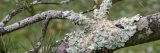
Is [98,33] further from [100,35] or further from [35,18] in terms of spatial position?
[35,18]

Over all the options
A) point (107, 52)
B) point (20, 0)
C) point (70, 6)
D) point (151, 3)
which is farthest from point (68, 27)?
point (107, 52)

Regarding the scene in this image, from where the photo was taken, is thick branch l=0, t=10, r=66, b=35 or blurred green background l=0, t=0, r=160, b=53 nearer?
thick branch l=0, t=10, r=66, b=35

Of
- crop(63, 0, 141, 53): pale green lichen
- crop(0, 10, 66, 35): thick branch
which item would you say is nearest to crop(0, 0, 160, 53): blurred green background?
crop(0, 10, 66, 35): thick branch

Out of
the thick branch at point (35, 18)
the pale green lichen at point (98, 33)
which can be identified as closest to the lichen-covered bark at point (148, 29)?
the pale green lichen at point (98, 33)

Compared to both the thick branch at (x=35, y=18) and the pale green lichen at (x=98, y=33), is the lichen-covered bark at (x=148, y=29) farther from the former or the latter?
the thick branch at (x=35, y=18)

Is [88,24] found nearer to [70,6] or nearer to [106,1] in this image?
[106,1]

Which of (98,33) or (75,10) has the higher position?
(98,33)

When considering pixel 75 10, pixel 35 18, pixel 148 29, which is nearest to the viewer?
pixel 148 29

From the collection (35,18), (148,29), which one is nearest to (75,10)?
(35,18)

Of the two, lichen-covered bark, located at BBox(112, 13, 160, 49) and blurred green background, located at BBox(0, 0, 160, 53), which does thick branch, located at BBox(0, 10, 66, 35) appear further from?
blurred green background, located at BBox(0, 0, 160, 53)
